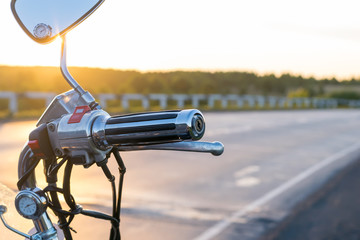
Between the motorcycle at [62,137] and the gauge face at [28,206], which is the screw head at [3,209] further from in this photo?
the gauge face at [28,206]

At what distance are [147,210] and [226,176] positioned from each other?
3.16 metres

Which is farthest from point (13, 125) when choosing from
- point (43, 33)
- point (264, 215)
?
point (43, 33)

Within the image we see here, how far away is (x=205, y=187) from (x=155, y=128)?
759 cm

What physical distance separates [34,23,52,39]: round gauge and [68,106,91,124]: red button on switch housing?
0.68ft

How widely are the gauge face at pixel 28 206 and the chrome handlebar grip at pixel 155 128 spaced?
28 cm

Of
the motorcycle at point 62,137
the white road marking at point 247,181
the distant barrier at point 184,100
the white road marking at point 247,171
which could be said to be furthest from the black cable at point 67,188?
the distant barrier at point 184,100

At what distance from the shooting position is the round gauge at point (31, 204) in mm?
1512

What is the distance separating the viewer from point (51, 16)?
1561mm

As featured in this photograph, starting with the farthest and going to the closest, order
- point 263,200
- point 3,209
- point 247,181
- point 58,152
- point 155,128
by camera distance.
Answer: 1. point 247,181
2. point 263,200
3. point 3,209
4. point 58,152
5. point 155,128

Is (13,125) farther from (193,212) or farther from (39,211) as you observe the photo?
(39,211)

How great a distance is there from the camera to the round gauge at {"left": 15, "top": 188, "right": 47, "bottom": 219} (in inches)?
59.5

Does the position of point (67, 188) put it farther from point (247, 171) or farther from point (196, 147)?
point (247, 171)

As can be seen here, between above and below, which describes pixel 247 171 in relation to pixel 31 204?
below

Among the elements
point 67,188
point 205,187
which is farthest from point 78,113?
point 205,187
